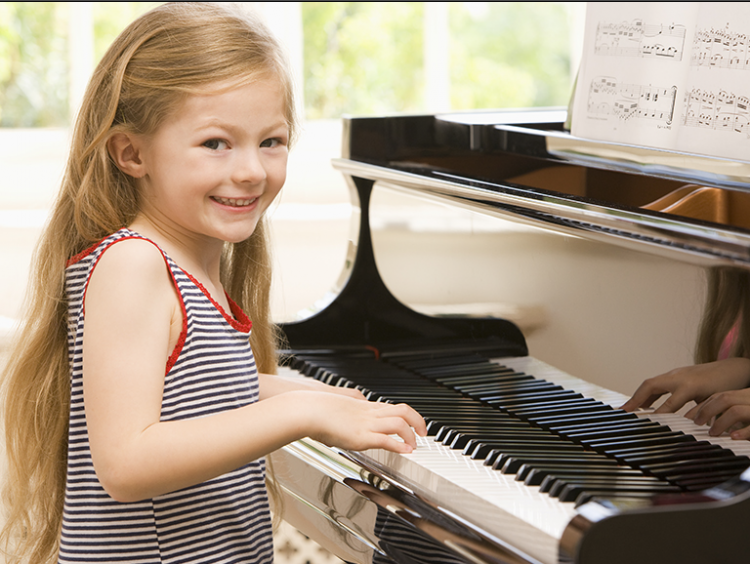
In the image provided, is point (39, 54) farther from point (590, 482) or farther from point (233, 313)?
point (590, 482)

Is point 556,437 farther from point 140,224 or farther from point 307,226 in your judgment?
point 307,226

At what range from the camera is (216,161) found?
110 cm

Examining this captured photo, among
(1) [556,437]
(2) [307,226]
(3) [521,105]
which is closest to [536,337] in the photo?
(1) [556,437]

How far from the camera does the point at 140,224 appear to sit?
45.6 inches

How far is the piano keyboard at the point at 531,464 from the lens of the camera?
0.99 metres

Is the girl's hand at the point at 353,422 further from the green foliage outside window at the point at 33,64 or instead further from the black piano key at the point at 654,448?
the green foliage outside window at the point at 33,64

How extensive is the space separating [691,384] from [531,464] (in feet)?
0.76

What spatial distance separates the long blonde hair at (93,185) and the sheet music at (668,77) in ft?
2.00

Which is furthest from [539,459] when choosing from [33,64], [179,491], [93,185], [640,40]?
→ [33,64]

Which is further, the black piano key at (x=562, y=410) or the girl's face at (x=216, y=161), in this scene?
the black piano key at (x=562, y=410)

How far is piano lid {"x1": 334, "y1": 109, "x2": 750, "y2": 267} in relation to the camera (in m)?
1.08

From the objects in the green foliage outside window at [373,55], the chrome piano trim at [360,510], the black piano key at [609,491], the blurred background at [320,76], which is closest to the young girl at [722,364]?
the black piano key at [609,491]

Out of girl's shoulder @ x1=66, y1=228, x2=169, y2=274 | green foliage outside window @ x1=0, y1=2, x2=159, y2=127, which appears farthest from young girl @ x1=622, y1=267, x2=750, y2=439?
green foliage outside window @ x1=0, y1=2, x2=159, y2=127

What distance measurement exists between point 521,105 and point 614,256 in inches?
224
